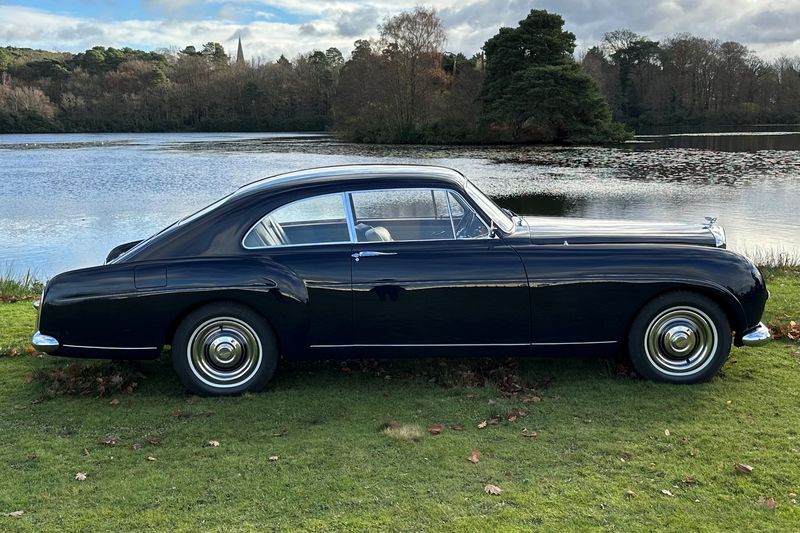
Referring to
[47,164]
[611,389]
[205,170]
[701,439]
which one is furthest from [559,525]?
[47,164]

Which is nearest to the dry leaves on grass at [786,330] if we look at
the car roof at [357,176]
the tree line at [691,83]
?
the car roof at [357,176]

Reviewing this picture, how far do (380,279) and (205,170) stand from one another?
1129 inches

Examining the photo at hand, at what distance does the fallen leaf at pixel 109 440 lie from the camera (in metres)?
4.07

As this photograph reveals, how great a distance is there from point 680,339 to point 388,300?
2092 millimetres

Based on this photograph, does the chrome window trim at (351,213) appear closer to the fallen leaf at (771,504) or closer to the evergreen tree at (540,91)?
the fallen leaf at (771,504)

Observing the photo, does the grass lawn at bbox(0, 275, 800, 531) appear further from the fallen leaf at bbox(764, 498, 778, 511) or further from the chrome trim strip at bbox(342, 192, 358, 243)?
the chrome trim strip at bbox(342, 192, 358, 243)

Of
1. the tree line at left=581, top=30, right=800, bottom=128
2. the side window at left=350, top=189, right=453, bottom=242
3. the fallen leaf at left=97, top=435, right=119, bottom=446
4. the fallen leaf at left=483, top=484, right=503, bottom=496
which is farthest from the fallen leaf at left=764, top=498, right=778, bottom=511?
the tree line at left=581, top=30, right=800, bottom=128

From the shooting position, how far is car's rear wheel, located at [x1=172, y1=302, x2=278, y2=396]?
4.66 meters

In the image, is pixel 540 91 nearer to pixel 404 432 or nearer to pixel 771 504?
pixel 404 432

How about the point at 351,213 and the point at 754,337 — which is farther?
the point at 351,213

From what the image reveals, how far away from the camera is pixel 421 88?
59406mm

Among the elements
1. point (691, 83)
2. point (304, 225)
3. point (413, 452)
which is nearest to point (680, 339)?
point (413, 452)

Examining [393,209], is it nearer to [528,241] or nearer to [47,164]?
[528,241]

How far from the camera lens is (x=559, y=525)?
3.08m
